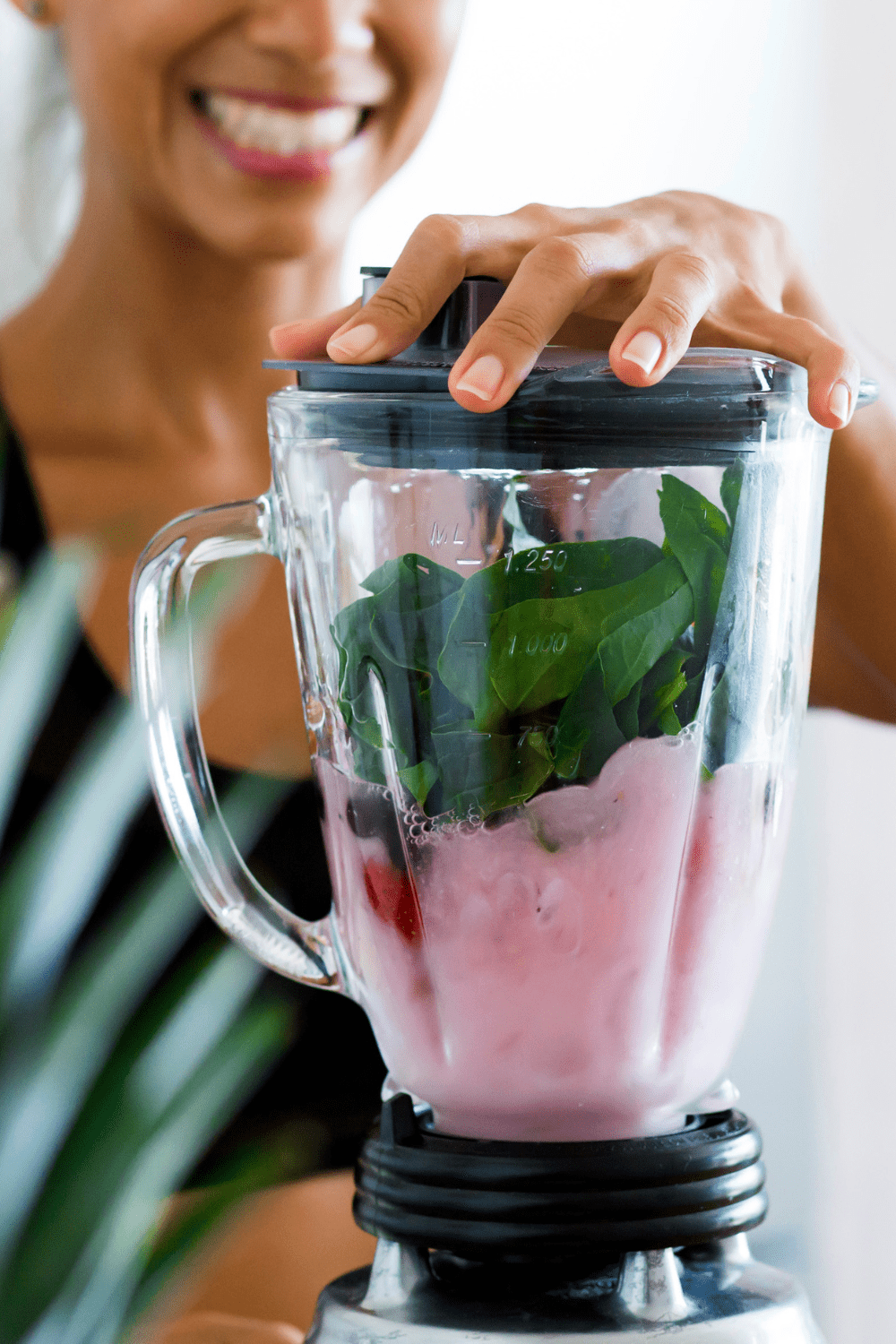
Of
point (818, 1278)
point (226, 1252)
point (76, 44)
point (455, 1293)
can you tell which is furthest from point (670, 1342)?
point (818, 1278)

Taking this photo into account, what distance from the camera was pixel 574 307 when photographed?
370 millimetres

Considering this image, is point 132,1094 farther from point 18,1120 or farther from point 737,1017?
point 737,1017

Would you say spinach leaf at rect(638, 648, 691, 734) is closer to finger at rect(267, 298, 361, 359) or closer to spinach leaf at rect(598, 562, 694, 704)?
spinach leaf at rect(598, 562, 694, 704)

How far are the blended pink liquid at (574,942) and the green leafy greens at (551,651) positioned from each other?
1cm

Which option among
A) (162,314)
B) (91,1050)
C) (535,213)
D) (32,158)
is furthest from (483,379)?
(32,158)

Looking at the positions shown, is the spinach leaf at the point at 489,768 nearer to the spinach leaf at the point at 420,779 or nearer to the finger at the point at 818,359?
the spinach leaf at the point at 420,779

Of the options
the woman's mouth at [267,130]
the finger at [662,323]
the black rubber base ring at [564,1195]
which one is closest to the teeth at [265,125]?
the woman's mouth at [267,130]

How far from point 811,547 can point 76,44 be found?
2.08 feet

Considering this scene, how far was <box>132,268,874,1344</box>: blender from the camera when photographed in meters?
0.33

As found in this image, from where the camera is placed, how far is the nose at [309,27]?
720mm

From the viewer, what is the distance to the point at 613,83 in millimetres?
1141

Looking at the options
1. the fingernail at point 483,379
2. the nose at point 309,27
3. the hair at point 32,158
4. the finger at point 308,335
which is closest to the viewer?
the fingernail at point 483,379

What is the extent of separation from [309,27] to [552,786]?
1.90ft

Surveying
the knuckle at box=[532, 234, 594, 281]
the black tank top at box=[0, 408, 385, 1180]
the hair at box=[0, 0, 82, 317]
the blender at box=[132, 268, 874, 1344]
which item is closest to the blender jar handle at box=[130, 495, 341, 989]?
the blender at box=[132, 268, 874, 1344]
